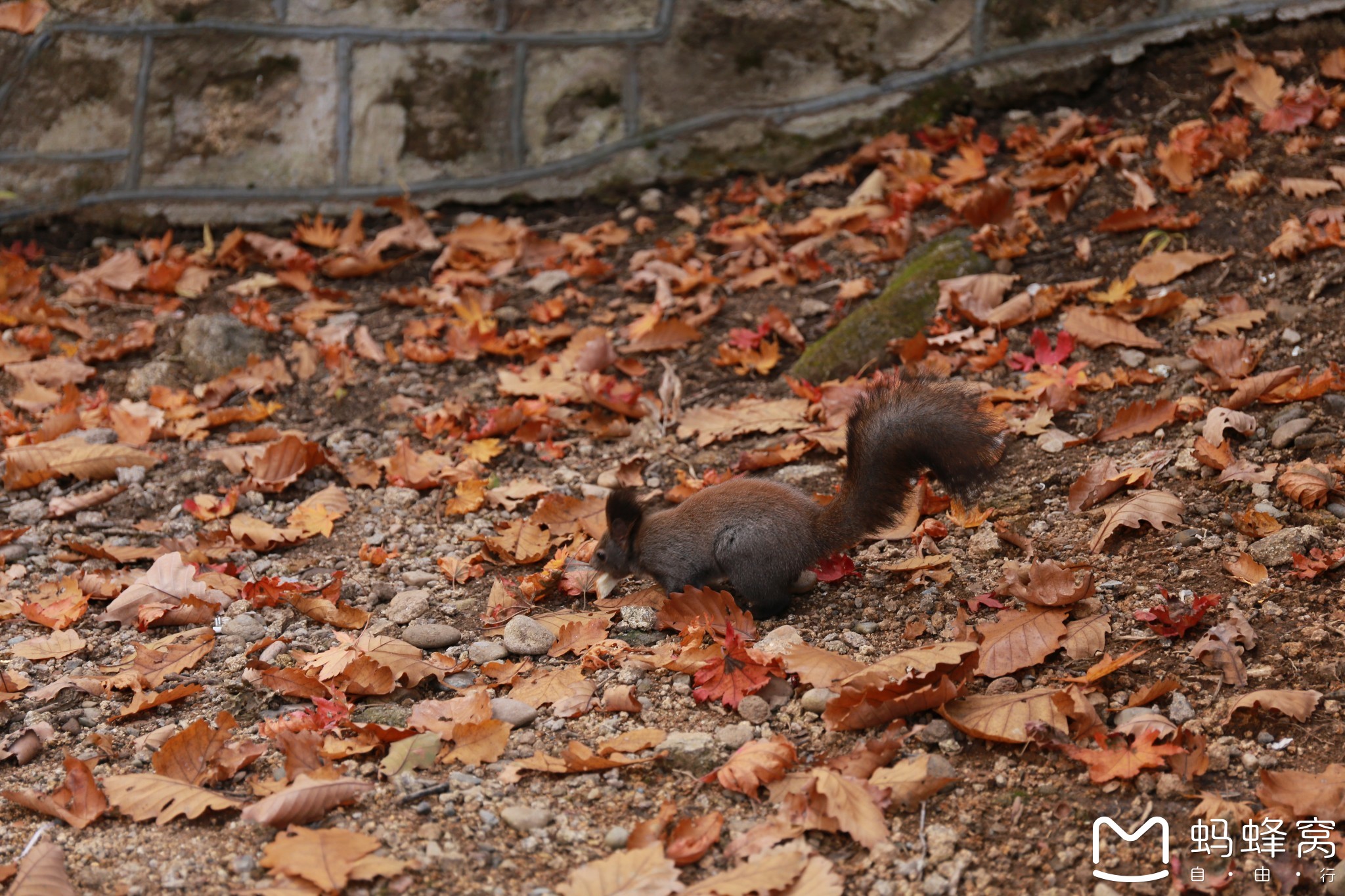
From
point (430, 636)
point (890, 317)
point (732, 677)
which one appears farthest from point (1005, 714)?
point (890, 317)

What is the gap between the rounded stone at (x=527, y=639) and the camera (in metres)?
3.49

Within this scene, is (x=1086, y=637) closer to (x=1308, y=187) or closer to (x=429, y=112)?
(x=1308, y=187)

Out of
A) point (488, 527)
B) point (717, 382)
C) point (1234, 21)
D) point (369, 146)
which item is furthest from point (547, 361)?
point (1234, 21)

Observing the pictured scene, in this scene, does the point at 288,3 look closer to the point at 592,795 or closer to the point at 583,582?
the point at 583,582

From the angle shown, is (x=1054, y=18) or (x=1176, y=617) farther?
(x=1054, y=18)

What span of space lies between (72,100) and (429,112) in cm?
232

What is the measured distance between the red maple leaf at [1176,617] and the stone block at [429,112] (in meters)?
5.10

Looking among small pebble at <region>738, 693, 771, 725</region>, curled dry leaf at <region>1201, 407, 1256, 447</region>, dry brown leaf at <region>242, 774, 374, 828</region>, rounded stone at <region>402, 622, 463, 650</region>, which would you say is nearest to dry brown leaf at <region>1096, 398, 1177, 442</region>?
curled dry leaf at <region>1201, 407, 1256, 447</region>

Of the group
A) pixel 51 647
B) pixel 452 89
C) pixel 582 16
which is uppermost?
pixel 582 16

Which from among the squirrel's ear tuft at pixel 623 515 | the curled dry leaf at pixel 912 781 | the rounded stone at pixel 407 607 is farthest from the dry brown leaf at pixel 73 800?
the curled dry leaf at pixel 912 781

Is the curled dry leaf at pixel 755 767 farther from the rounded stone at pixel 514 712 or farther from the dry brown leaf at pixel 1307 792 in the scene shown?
the dry brown leaf at pixel 1307 792

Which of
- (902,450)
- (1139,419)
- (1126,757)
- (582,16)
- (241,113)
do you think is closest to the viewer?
(1126,757)

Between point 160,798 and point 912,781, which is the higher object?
point 912,781

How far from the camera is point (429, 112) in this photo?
7035mm
